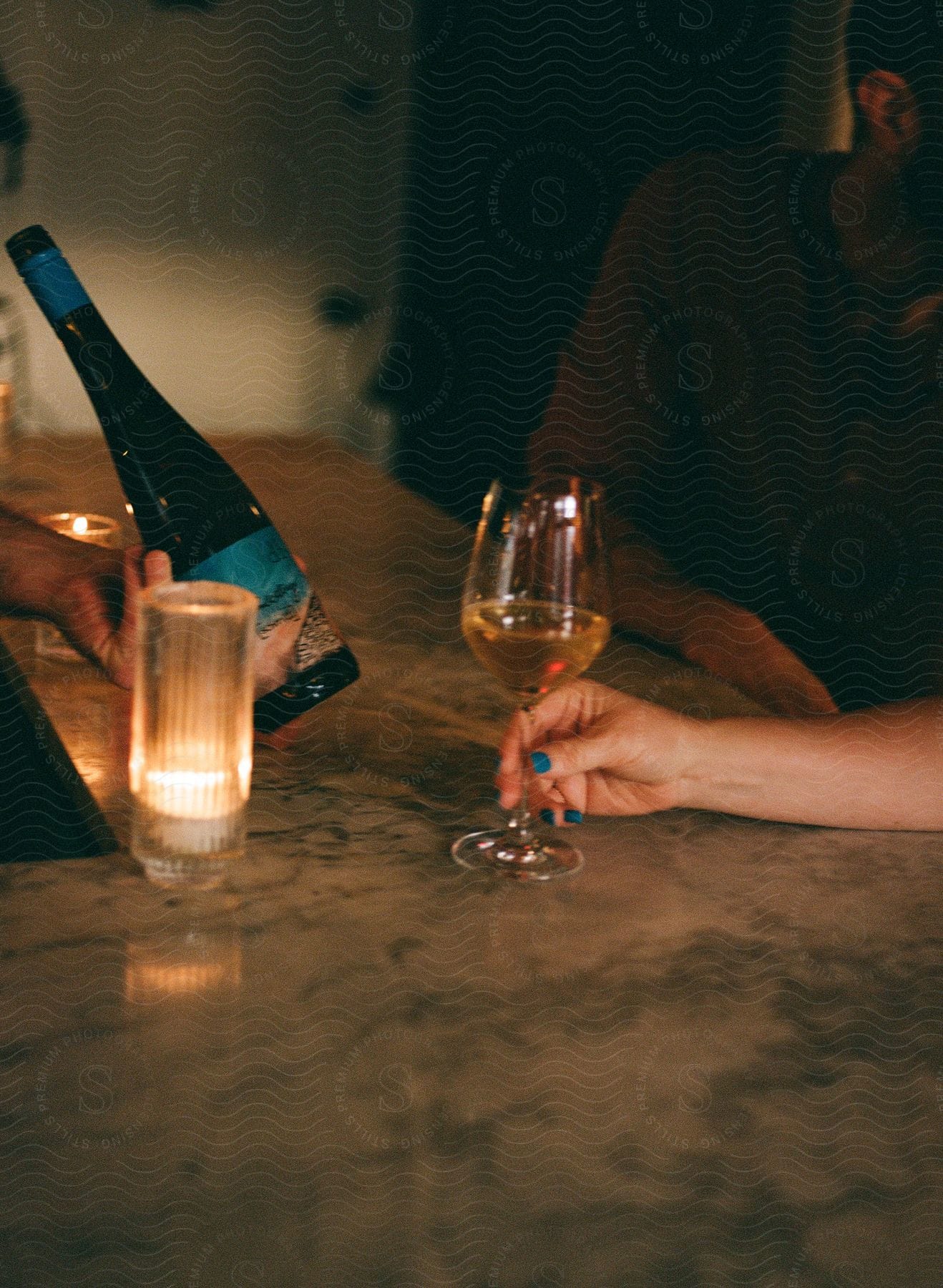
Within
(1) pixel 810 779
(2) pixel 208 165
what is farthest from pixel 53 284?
(2) pixel 208 165

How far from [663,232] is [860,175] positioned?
235 mm

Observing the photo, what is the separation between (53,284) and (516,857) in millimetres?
600

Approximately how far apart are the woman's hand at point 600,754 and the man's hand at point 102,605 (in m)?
0.27

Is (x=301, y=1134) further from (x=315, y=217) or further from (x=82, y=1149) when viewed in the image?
(x=315, y=217)

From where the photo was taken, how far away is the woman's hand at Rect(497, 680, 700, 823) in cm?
61

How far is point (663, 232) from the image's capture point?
4.52 ft

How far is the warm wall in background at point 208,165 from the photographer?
222cm

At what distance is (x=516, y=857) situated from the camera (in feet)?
1.80

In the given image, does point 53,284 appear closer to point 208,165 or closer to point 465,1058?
point 465,1058

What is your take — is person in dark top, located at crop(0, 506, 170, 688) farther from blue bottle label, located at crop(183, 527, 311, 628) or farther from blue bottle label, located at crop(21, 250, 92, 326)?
blue bottle label, located at crop(21, 250, 92, 326)

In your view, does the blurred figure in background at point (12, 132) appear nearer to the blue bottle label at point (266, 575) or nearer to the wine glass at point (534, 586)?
the blue bottle label at point (266, 575)

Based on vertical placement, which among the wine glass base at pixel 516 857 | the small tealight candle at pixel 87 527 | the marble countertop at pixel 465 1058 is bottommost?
the marble countertop at pixel 465 1058

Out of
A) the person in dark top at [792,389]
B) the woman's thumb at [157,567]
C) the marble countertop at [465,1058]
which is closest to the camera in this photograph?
the marble countertop at [465,1058]

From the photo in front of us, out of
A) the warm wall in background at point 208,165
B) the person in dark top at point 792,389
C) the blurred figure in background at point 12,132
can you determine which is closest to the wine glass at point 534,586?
the person in dark top at point 792,389
